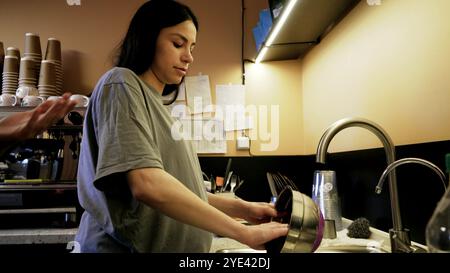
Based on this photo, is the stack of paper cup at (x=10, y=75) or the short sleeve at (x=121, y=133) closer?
the short sleeve at (x=121, y=133)

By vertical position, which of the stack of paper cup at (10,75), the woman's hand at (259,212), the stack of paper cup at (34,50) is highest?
the stack of paper cup at (34,50)

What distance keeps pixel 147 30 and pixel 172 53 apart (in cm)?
6

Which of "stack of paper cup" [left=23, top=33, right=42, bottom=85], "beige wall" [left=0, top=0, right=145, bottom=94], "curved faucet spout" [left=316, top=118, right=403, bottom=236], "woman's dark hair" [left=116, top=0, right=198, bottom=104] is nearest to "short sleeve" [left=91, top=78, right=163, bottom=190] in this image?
"woman's dark hair" [left=116, top=0, right=198, bottom=104]

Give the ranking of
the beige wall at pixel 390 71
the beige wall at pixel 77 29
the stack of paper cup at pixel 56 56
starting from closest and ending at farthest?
the beige wall at pixel 390 71
the stack of paper cup at pixel 56 56
the beige wall at pixel 77 29

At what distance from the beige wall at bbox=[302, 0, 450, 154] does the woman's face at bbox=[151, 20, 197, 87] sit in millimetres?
502

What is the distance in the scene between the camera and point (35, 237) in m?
1.03

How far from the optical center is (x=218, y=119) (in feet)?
5.23

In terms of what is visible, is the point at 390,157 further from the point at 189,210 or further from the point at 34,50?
the point at 34,50

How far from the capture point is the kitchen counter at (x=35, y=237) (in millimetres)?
1015

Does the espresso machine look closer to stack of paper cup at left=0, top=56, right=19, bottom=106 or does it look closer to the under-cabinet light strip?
stack of paper cup at left=0, top=56, right=19, bottom=106

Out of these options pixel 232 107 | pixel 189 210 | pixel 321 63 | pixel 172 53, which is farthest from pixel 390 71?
pixel 232 107

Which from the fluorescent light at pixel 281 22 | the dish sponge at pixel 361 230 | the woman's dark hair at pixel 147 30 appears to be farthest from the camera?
the fluorescent light at pixel 281 22

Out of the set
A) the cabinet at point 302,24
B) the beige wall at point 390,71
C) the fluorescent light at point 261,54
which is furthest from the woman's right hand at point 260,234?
the fluorescent light at point 261,54

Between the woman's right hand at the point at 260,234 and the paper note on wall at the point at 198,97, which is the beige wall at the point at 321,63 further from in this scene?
the woman's right hand at the point at 260,234
